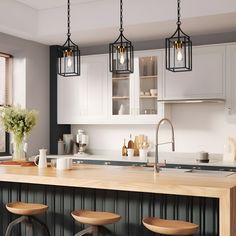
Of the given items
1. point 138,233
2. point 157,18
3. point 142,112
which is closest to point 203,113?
point 142,112

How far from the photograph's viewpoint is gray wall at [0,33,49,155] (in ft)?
21.4

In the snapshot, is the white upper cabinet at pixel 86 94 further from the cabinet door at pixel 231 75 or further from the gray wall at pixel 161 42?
the cabinet door at pixel 231 75

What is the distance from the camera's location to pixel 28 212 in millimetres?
3670

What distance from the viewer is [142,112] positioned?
6.29m

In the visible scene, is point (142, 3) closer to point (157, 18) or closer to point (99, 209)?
point (157, 18)

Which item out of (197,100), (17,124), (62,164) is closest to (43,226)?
(62,164)

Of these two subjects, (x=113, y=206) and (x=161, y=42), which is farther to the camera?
(x=161, y=42)

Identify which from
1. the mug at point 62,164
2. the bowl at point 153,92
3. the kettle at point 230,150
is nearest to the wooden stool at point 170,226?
the mug at point 62,164

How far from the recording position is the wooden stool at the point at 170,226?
3014 millimetres

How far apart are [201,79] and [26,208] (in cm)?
301

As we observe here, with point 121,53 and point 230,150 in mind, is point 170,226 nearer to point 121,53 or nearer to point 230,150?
point 121,53

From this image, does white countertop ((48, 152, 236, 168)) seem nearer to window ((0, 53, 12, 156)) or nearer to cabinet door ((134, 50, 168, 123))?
Answer: cabinet door ((134, 50, 168, 123))

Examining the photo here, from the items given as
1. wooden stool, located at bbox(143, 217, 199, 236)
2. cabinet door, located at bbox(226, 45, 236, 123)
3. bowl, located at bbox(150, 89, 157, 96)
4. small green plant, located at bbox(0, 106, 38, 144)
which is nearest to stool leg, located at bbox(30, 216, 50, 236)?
wooden stool, located at bbox(143, 217, 199, 236)

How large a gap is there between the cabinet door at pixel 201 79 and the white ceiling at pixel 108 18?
1.07 ft
